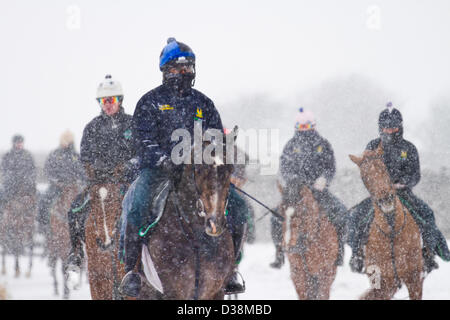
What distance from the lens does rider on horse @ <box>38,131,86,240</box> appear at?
11555mm

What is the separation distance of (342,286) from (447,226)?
932cm

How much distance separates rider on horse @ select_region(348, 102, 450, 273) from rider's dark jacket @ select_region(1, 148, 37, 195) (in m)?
9.45

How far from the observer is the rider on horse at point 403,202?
24.4ft

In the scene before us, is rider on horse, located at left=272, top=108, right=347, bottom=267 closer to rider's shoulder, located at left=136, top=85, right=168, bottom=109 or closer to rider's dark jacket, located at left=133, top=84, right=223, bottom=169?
rider's dark jacket, located at left=133, top=84, right=223, bottom=169

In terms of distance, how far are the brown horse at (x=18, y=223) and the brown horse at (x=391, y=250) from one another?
983 cm

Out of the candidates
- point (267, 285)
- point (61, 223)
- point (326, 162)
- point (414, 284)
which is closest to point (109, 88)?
point (326, 162)

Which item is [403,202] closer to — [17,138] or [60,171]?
[60,171]

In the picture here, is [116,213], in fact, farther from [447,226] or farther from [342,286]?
[447,226]

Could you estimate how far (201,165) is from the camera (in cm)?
374

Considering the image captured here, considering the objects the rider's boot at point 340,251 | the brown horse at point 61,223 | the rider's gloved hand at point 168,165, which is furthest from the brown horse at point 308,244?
the brown horse at point 61,223

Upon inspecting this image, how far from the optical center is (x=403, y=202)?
24.2 ft

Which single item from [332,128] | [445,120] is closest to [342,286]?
[445,120]

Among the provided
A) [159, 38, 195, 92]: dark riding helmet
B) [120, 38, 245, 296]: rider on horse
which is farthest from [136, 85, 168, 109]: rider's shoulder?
[159, 38, 195, 92]: dark riding helmet

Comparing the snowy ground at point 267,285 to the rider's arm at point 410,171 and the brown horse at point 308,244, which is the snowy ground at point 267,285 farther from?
the rider's arm at point 410,171
